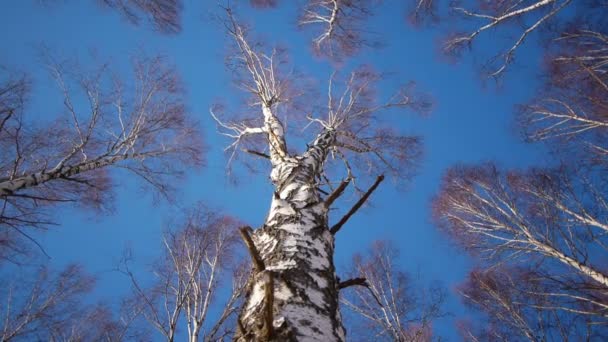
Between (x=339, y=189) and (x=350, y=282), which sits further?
(x=339, y=189)

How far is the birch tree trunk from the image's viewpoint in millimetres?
1195

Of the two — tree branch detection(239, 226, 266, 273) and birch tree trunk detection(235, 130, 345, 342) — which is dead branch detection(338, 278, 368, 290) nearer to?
birch tree trunk detection(235, 130, 345, 342)

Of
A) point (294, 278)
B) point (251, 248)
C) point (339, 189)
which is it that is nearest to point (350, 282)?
point (294, 278)

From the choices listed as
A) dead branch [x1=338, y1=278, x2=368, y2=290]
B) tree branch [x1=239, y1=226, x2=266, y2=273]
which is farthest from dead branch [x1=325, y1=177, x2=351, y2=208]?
tree branch [x1=239, y1=226, x2=266, y2=273]

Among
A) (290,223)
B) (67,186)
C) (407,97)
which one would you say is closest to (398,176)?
(407,97)

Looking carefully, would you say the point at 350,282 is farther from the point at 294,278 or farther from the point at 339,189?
the point at 339,189

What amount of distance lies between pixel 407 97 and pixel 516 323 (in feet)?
17.1

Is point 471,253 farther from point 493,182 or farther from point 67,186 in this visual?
point 67,186

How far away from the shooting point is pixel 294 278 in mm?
1479

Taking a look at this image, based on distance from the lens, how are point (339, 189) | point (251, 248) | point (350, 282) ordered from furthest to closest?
point (339, 189) < point (350, 282) < point (251, 248)

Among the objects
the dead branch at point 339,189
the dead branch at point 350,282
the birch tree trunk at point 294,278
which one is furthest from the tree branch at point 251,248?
the dead branch at point 339,189

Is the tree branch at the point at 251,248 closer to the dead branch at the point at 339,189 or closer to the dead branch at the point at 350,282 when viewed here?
the dead branch at the point at 350,282

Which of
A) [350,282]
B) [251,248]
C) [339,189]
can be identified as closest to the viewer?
[251,248]

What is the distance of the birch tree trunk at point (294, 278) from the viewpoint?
1.20 m
